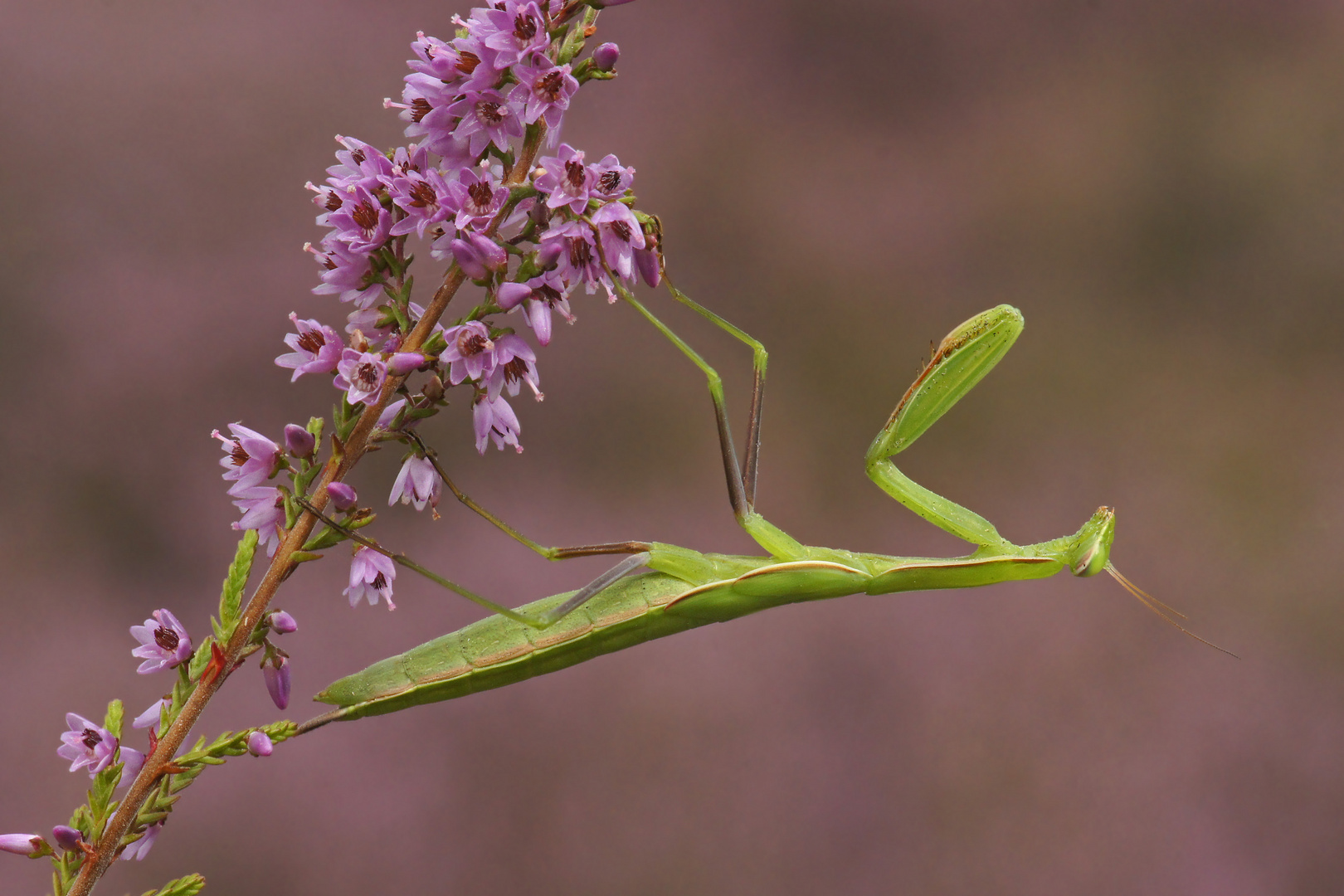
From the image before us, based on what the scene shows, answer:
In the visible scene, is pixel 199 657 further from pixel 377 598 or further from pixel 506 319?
pixel 506 319

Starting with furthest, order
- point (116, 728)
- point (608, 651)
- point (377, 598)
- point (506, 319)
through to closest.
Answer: point (506, 319), point (608, 651), point (377, 598), point (116, 728)

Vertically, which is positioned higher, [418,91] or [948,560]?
[418,91]

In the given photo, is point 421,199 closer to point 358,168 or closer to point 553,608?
point 358,168

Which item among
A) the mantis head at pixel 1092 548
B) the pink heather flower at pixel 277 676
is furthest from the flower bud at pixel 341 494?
the mantis head at pixel 1092 548

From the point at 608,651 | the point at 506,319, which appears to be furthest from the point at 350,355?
the point at 506,319

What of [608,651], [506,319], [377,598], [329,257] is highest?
[329,257]

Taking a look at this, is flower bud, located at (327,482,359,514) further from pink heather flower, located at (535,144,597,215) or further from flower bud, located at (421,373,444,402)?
pink heather flower, located at (535,144,597,215)

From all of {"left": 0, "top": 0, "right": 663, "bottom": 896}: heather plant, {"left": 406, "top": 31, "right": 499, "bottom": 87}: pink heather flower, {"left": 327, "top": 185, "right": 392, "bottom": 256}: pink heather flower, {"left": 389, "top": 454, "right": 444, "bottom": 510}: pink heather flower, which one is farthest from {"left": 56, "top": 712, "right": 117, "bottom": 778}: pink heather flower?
{"left": 406, "top": 31, "right": 499, "bottom": 87}: pink heather flower
